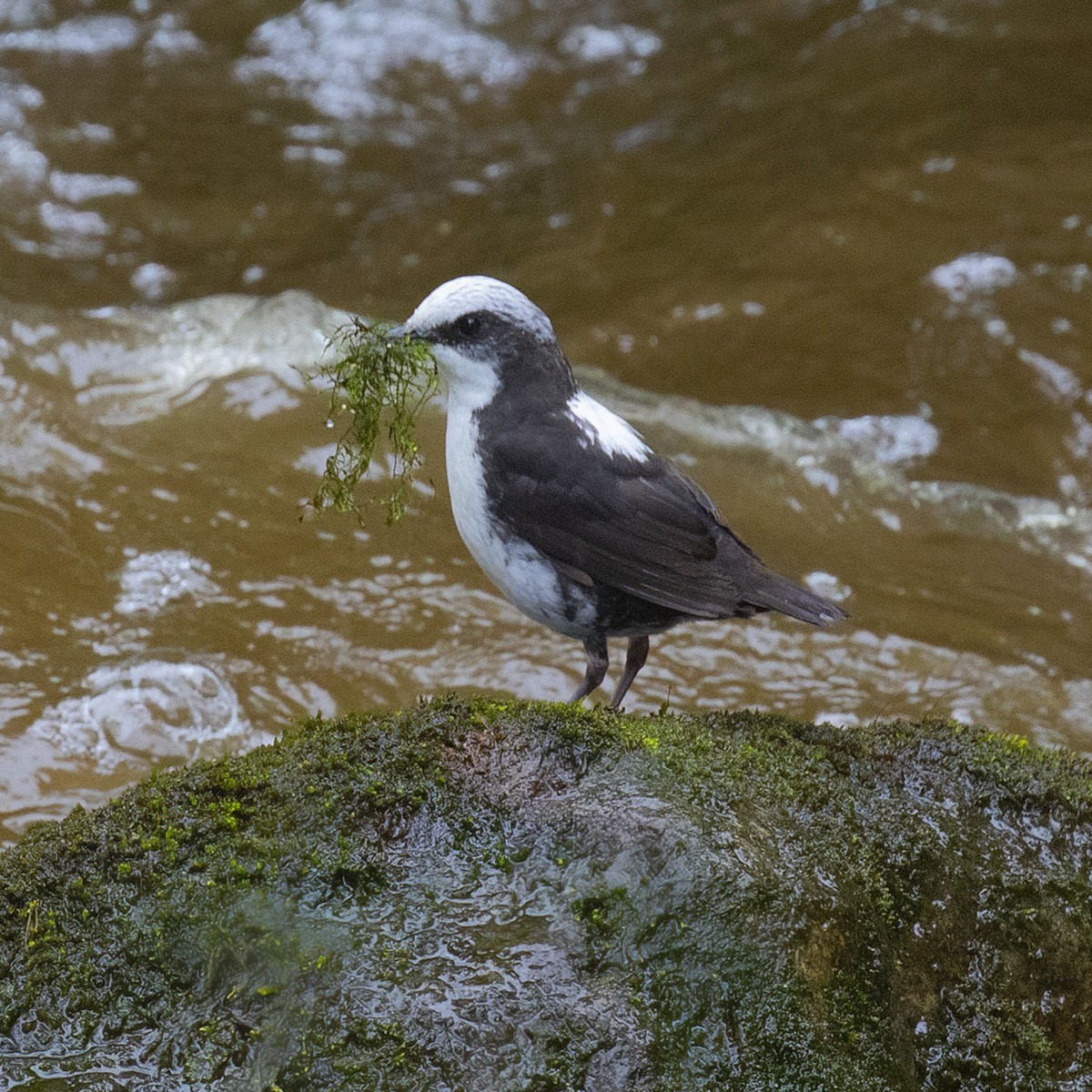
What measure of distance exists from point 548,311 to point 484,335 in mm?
4634

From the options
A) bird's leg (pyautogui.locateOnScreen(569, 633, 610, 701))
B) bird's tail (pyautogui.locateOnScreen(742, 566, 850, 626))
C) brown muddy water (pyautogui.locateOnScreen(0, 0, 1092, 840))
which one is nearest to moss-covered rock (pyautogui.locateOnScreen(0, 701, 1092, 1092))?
bird's tail (pyautogui.locateOnScreen(742, 566, 850, 626))

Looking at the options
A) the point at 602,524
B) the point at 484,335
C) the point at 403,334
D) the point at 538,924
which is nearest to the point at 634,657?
the point at 602,524

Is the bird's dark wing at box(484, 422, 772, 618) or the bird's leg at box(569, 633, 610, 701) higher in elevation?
the bird's dark wing at box(484, 422, 772, 618)

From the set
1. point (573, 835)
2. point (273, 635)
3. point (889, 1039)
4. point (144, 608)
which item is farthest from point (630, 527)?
point (144, 608)

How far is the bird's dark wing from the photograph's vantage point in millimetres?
3783

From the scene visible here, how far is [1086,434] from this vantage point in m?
Answer: 7.36

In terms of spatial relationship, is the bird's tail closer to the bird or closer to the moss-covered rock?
the bird

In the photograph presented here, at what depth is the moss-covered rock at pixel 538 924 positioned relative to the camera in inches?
101

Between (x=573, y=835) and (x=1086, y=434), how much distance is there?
5543 millimetres

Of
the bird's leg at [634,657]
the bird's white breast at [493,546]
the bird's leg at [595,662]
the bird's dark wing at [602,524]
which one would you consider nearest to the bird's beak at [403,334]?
the bird's white breast at [493,546]

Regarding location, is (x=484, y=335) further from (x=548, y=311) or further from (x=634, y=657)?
(x=548, y=311)

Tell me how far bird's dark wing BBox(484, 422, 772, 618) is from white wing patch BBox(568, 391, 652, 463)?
0.14 ft

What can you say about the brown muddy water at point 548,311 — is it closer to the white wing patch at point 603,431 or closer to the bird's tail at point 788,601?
the white wing patch at point 603,431

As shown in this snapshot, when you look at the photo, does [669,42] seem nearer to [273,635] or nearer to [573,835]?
[273,635]
